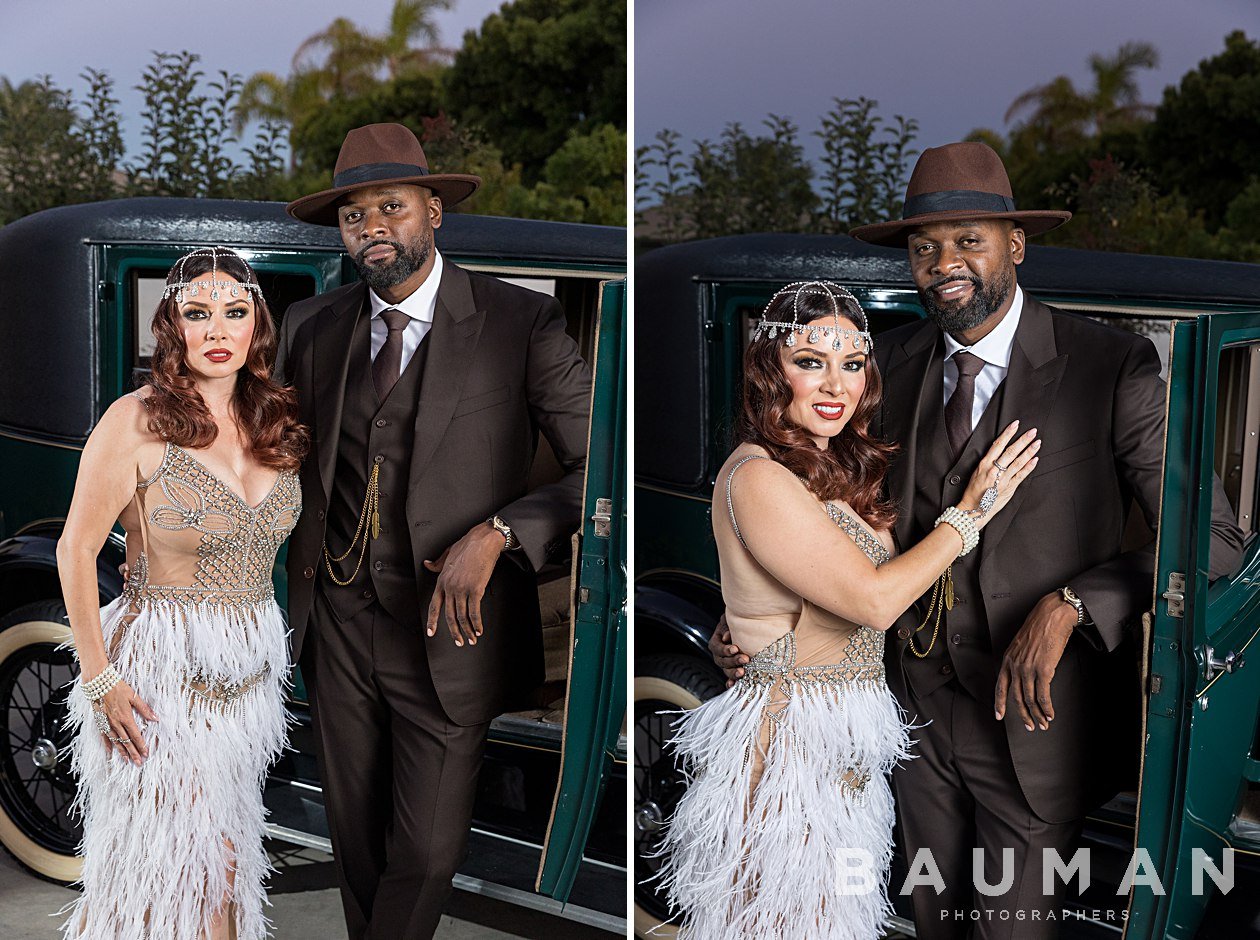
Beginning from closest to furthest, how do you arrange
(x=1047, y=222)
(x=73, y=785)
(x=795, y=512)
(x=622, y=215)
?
1. (x=795, y=512)
2. (x=1047, y=222)
3. (x=622, y=215)
4. (x=73, y=785)

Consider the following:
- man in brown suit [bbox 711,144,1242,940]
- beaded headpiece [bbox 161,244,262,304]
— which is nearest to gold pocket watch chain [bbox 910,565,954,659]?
man in brown suit [bbox 711,144,1242,940]

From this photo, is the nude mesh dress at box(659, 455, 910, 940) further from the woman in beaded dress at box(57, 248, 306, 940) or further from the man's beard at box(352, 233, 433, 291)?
the woman in beaded dress at box(57, 248, 306, 940)

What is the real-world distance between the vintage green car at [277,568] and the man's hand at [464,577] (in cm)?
19

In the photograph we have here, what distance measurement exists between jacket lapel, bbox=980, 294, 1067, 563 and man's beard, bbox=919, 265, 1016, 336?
7 cm

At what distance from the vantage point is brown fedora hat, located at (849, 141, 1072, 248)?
2652mm

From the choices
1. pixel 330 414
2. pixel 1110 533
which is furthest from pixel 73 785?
pixel 1110 533

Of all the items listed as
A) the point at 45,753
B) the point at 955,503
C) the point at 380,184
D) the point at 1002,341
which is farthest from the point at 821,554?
the point at 45,753

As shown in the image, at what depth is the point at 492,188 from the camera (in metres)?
3.21

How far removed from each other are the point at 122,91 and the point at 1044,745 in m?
2.69

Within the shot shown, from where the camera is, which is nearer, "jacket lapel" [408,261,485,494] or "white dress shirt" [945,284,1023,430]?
"white dress shirt" [945,284,1023,430]

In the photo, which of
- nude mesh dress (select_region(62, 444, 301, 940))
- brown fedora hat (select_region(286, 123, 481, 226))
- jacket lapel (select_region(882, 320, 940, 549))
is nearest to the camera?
jacket lapel (select_region(882, 320, 940, 549))

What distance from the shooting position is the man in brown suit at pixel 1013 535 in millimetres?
2551

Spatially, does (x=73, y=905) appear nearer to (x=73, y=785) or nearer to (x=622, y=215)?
(x=73, y=785)

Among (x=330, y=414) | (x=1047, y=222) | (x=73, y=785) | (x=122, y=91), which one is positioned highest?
(x=122, y=91)
